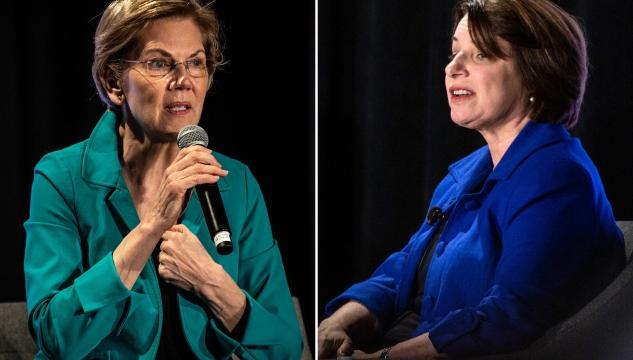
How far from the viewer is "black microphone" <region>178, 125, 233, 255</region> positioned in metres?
2.25

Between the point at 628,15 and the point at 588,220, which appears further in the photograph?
the point at 628,15

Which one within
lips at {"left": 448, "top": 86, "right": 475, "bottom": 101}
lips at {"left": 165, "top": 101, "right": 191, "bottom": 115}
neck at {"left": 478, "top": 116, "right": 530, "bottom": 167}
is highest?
lips at {"left": 448, "top": 86, "right": 475, "bottom": 101}

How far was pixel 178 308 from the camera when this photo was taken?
276cm

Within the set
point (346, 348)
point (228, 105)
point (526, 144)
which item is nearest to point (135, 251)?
point (228, 105)

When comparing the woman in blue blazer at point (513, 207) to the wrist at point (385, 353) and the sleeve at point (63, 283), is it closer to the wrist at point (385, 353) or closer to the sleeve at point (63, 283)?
the wrist at point (385, 353)

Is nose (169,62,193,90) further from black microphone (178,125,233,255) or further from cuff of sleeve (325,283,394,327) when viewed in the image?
cuff of sleeve (325,283,394,327)

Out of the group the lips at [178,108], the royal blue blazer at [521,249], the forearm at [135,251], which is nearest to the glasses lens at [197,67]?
the lips at [178,108]

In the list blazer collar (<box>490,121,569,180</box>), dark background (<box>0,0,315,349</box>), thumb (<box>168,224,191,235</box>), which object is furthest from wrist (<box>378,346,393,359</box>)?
thumb (<box>168,224,191,235</box>)

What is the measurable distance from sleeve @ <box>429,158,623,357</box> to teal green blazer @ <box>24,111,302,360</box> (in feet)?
2.17

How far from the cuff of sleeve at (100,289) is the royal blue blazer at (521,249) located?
1039mm

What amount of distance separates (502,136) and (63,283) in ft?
5.00

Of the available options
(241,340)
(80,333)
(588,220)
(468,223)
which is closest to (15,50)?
(80,333)

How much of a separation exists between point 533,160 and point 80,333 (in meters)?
1.57

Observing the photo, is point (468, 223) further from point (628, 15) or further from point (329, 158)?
A: point (628, 15)
